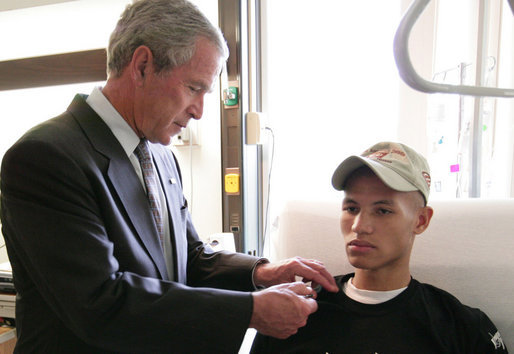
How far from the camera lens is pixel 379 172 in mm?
888

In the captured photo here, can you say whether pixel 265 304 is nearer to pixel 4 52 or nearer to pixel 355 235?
pixel 355 235

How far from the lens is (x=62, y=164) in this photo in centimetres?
71

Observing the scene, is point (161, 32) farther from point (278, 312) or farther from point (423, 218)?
point (423, 218)

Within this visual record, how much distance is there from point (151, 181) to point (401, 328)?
82 centimetres

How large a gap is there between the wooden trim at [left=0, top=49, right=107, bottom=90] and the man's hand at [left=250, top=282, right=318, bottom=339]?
5.49 feet

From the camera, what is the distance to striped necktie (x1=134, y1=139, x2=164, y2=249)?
3.08ft

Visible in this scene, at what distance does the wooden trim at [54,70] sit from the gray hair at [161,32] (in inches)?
43.8

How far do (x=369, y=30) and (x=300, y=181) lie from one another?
1.00 metres

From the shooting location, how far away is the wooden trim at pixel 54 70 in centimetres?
187

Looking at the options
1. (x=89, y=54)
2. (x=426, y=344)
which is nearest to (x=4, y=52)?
(x=89, y=54)

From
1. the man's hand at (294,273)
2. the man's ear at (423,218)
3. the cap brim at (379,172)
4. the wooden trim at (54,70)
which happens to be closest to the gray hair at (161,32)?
the cap brim at (379,172)

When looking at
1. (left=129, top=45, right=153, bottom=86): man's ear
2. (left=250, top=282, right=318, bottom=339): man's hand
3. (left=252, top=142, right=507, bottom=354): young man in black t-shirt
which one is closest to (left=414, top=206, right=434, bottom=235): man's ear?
(left=252, top=142, right=507, bottom=354): young man in black t-shirt

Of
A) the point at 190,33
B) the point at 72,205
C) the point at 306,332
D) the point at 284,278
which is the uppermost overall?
the point at 190,33

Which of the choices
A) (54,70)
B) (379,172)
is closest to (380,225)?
(379,172)
